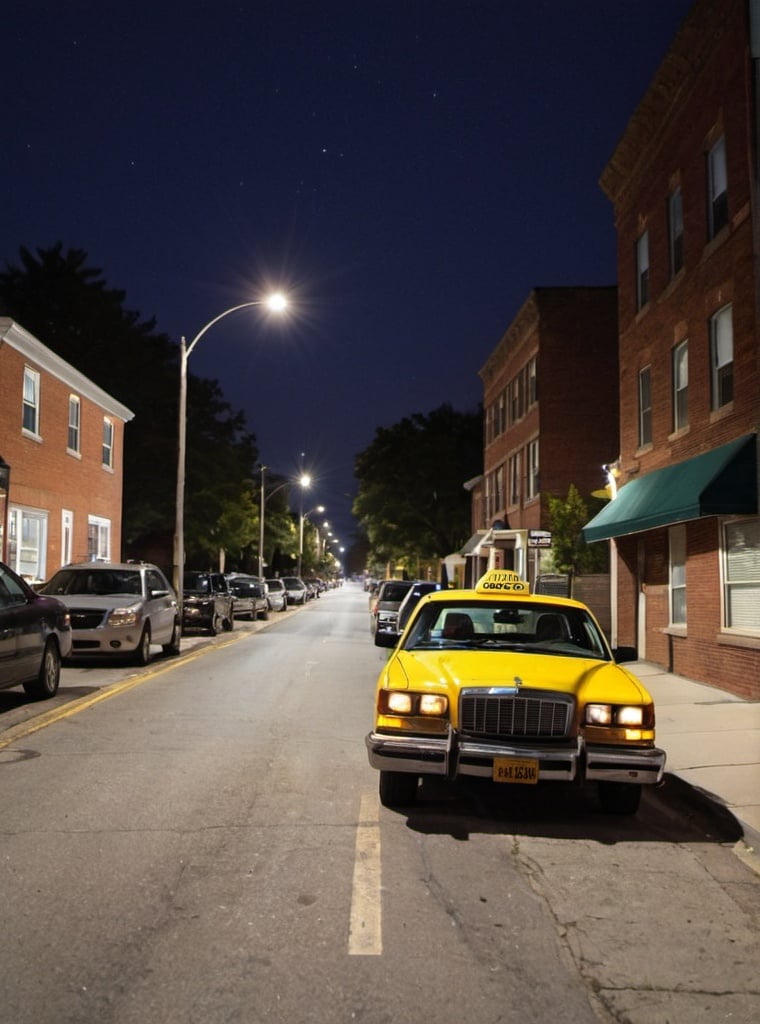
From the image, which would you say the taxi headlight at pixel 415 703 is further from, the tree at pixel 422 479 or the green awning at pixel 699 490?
the tree at pixel 422 479

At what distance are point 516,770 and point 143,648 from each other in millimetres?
12163

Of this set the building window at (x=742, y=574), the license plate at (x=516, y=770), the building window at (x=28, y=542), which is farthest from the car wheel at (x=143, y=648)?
the license plate at (x=516, y=770)

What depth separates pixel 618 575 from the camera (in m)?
20.0

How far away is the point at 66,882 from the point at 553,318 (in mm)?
29379

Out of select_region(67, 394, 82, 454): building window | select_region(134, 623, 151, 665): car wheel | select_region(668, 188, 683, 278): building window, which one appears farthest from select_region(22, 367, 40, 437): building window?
select_region(668, 188, 683, 278): building window

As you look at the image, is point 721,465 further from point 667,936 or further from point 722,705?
point 667,936

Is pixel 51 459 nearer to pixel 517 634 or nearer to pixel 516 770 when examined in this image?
pixel 517 634

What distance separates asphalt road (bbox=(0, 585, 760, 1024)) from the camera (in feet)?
12.7

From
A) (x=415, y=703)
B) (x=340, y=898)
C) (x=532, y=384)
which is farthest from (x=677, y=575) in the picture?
(x=532, y=384)

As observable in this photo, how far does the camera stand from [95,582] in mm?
18062

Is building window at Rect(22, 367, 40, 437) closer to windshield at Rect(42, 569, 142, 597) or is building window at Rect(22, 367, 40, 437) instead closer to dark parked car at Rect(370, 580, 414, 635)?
windshield at Rect(42, 569, 142, 597)

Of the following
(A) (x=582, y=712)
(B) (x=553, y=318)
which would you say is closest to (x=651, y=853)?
(A) (x=582, y=712)

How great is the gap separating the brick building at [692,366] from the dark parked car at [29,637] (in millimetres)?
8519

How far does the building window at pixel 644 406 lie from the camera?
18.7 metres
